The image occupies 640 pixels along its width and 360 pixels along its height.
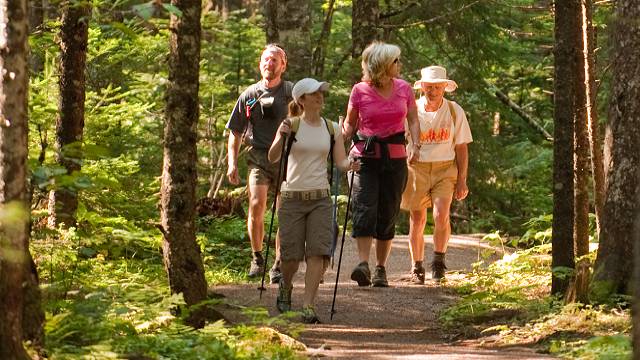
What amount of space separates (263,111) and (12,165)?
6.25 metres

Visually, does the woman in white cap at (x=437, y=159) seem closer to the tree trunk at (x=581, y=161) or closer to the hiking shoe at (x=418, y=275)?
the hiking shoe at (x=418, y=275)

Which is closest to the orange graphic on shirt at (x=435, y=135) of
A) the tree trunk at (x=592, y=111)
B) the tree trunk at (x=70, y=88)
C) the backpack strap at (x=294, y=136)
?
the tree trunk at (x=592, y=111)

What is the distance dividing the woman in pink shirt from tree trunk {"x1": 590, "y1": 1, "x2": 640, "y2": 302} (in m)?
2.32

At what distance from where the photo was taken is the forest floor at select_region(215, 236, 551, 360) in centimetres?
828

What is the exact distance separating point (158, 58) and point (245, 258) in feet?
13.0

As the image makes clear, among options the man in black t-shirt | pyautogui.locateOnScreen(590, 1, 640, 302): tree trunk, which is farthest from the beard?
pyautogui.locateOnScreen(590, 1, 640, 302): tree trunk

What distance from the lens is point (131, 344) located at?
6840 mm

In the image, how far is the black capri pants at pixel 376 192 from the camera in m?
11.1

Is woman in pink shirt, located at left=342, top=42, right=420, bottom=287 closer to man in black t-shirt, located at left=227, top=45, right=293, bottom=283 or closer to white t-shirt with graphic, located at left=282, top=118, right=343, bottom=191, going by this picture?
man in black t-shirt, located at left=227, top=45, right=293, bottom=283

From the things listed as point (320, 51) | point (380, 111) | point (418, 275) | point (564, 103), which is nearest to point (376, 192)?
point (380, 111)

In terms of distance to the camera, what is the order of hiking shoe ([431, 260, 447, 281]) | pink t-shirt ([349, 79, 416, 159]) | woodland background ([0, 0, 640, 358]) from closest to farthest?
1. woodland background ([0, 0, 640, 358])
2. pink t-shirt ([349, 79, 416, 159])
3. hiking shoe ([431, 260, 447, 281])

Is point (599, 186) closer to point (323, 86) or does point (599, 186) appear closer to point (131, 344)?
point (323, 86)

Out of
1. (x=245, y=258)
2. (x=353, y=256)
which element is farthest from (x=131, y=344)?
(x=353, y=256)

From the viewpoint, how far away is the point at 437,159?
12148 mm
